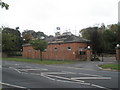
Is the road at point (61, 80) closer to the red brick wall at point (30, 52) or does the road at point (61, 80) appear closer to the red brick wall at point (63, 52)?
the red brick wall at point (63, 52)

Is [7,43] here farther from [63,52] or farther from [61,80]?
[61,80]

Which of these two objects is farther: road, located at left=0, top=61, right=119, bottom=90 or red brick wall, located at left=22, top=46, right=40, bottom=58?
red brick wall, located at left=22, top=46, right=40, bottom=58

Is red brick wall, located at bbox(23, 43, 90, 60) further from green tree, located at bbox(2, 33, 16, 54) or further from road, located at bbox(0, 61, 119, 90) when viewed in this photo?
road, located at bbox(0, 61, 119, 90)

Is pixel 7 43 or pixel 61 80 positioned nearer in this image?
pixel 61 80

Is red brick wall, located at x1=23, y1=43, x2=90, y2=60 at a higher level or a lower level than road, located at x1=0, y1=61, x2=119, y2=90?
higher

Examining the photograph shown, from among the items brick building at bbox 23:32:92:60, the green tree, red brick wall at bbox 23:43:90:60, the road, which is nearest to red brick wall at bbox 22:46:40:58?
red brick wall at bbox 23:43:90:60

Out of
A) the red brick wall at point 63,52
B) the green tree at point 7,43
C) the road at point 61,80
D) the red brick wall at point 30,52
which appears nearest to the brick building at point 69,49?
the red brick wall at point 63,52

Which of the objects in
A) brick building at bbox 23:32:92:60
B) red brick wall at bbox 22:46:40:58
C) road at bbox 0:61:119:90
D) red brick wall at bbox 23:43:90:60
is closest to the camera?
road at bbox 0:61:119:90

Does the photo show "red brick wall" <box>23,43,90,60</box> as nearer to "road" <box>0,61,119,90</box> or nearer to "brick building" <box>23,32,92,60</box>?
"brick building" <box>23,32,92,60</box>

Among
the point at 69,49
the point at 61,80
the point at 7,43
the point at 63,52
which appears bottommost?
the point at 61,80

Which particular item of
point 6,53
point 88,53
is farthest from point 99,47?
point 6,53

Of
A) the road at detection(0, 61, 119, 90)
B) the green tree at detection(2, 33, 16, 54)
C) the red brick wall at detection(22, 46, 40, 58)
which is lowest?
the road at detection(0, 61, 119, 90)

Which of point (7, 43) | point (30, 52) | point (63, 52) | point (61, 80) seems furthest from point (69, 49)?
point (61, 80)

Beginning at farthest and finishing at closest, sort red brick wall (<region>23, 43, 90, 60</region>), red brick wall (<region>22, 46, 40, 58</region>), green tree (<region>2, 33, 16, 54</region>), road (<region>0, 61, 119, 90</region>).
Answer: green tree (<region>2, 33, 16, 54</region>), red brick wall (<region>22, 46, 40, 58</region>), red brick wall (<region>23, 43, 90, 60</region>), road (<region>0, 61, 119, 90</region>)
